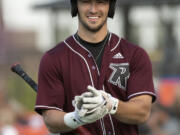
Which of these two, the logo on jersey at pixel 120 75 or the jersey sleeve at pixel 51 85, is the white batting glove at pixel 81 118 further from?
the logo on jersey at pixel 120 75

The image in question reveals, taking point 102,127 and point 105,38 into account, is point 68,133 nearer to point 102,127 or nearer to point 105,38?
point 102,127

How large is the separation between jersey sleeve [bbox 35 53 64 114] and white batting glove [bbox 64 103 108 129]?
0.59 ft

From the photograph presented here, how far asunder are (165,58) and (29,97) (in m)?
3.87

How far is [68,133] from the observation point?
3998 mm

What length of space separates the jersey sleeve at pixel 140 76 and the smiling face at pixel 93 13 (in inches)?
12.3

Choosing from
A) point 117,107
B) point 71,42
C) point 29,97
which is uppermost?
point 71,42

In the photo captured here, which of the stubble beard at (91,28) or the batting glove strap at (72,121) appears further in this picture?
the stubble beard at (91,28)

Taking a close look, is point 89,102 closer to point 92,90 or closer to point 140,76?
point 92,90

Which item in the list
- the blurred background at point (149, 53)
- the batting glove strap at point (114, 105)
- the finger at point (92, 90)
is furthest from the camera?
the blurred background at point (149, 53)

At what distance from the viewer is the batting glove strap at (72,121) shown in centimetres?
367

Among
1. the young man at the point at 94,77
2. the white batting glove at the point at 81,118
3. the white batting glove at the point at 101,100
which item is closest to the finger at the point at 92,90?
the white batting glove at the point at 101,100

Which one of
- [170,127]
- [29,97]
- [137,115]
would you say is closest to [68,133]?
[137,115]

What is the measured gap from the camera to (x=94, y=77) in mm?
3934

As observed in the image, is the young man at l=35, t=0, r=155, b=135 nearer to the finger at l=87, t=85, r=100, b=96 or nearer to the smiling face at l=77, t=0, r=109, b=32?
the smiling face at l=77, t=0, r=109, b=32
